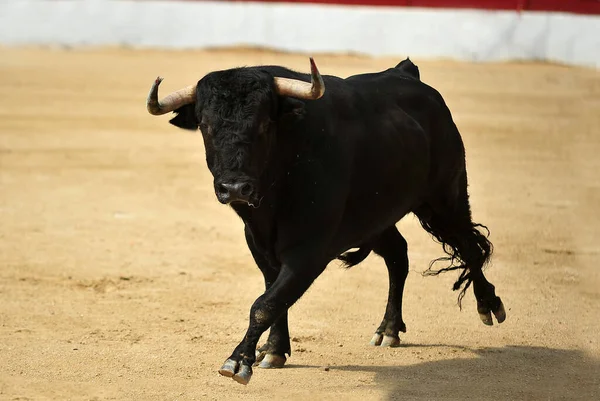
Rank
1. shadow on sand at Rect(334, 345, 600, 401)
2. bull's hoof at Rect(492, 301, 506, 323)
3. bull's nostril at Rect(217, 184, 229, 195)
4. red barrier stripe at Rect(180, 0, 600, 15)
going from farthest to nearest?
A: 1. red barrier stripe at Rect(180, 0, 600, 15)
2. bull's hoof at Rect(492, 301, 506, 323)
3. shadow on sand at Rect(334, 345, 600, 401)
4. bull's nostril at Rect(217, 184, 229, 195)

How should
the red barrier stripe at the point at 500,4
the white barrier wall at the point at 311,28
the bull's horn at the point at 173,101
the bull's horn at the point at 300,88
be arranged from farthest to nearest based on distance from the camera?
the white barrier wall at the point at 311,28 → the red barrier stripe at the point at 500,4 → the bull's horn at the point at 173,101 → the bull's horn at the point at 300,88

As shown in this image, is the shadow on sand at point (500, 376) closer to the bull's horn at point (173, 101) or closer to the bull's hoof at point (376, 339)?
the bull's hoof at point (376, 339)

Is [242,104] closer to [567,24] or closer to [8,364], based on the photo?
[8,364]

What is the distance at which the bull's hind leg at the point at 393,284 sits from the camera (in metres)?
5.61

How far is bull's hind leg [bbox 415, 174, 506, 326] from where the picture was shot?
5801 millimetres

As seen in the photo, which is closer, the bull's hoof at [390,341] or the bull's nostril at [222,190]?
the bull's nostril at [222,190]

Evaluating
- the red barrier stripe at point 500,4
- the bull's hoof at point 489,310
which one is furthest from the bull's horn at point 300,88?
the red barrier stripe at point 500,4

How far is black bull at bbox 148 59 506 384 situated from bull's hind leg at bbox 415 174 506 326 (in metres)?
0.02

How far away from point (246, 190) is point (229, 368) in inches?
26.3

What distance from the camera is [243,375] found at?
419 centimetres

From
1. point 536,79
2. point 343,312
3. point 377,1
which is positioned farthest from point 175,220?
point 377,1

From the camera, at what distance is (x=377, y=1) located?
1644 centimetres

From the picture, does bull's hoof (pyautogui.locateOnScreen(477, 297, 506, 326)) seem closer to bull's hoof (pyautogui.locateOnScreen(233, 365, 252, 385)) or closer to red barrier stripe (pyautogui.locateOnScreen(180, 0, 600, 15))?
bull's hoof (pyautogui.locateOnScreen(233, 365, 252, 385))

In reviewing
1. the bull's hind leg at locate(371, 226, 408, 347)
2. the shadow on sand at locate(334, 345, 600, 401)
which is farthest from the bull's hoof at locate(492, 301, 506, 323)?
the bull's hind leg at locate(371, 226, 408, 347)
